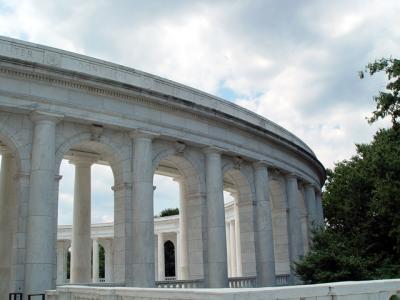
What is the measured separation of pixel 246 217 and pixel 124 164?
76.8 feet

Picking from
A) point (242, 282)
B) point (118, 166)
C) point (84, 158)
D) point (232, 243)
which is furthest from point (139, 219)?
point (232, 243)

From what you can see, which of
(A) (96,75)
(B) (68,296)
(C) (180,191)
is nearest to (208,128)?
(C) (180,191)

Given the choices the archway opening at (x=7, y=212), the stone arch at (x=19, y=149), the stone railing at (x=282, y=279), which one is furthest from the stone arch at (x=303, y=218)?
the stone arch at (x=19, y=149)

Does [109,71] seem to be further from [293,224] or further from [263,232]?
[293,224]

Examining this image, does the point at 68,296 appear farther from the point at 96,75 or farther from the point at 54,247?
the point at 96,75

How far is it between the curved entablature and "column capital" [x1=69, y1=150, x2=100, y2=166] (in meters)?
12.5

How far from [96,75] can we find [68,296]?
26.6 m

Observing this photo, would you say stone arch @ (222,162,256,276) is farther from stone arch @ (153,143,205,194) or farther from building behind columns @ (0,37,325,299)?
stone arch @ (153,143,205,194)

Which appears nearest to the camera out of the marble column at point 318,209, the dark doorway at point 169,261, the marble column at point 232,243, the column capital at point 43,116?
the column capital at point 43,116

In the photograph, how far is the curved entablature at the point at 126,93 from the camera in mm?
47203

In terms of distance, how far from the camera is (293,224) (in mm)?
78938

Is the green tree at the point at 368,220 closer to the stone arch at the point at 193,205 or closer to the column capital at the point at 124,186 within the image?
the stone arch at the point at 193,205

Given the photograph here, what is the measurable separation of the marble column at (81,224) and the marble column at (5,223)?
9.20 m

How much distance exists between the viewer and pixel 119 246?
175ft
